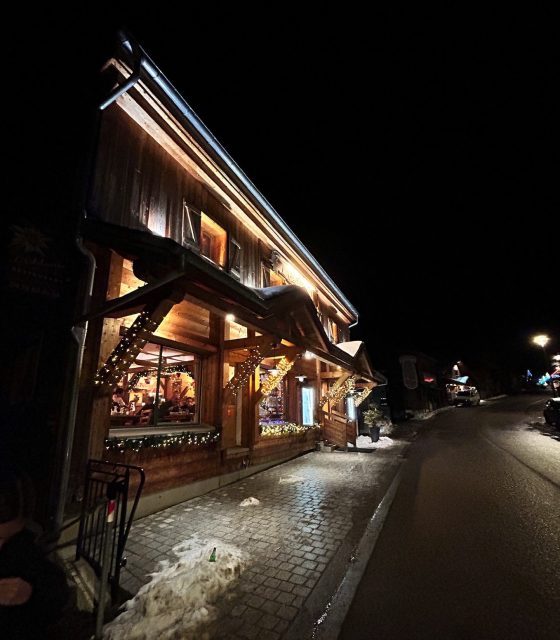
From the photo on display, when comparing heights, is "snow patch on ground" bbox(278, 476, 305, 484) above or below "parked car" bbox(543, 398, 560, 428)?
below

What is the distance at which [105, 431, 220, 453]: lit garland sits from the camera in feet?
20.2

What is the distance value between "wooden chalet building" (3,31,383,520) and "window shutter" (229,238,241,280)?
0.07 meters

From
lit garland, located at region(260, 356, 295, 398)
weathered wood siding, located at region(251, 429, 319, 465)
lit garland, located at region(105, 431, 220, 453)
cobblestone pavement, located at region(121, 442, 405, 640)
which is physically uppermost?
lit garland, located at region(260, 356, 295, 398)

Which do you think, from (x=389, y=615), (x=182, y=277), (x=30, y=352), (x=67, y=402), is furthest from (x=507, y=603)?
(x=30, y=352)

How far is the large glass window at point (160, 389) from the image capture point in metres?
8.16

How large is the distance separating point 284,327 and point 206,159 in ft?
17.6

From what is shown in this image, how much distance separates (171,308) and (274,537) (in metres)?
4.61

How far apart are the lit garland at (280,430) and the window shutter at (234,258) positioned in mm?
5329

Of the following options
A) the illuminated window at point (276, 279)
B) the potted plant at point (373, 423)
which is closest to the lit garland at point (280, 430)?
the potted plant at point (373, 423)

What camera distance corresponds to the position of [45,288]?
5672mm

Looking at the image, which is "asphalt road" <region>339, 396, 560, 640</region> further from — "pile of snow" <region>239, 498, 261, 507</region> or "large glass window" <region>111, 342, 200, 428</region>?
"large glass window" <region>111, 342, 200, 428</region>

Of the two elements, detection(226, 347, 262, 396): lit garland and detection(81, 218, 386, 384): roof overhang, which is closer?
detection(81, 218, 386, 384): roof overhang

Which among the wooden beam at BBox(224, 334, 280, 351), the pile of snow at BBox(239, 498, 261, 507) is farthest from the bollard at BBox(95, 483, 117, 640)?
the wooden beam at BBox(224, 334, 280, 351)

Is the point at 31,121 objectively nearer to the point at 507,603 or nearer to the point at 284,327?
the point at 284,327
